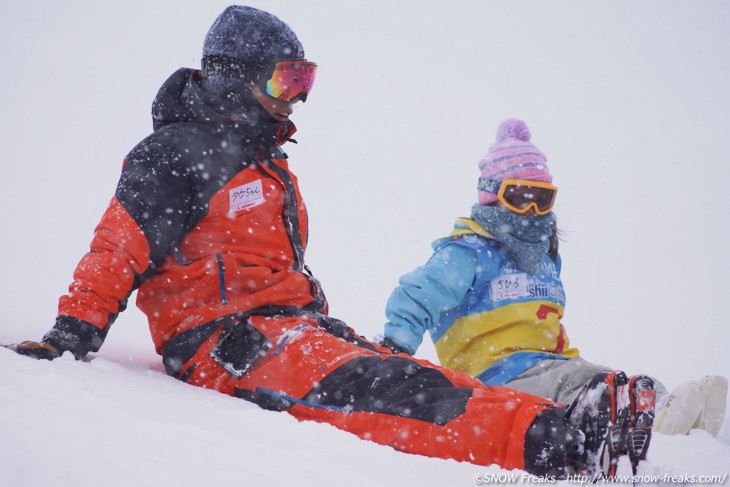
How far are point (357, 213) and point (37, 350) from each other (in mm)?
14597

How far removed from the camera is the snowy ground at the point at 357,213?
3.52 ft

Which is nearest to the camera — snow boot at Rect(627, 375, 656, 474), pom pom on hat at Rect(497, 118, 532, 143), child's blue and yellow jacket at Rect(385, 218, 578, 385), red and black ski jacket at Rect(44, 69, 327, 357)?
snow boot at Rect(627, 375, 656, 474)

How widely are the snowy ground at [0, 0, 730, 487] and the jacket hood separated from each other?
87 centimetres

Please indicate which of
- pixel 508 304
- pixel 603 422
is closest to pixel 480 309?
pixel 508 304

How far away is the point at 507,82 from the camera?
6034cm

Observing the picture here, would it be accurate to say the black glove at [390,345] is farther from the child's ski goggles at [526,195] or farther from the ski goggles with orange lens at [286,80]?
the ski goggles with orange lens at [286,80]

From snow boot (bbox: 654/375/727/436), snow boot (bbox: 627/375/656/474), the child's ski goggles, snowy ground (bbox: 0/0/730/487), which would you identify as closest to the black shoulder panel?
snowy ground (bbox: 0/0/730/487)

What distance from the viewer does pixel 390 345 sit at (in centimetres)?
225

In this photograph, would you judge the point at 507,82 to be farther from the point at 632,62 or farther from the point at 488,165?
the point at 488,165

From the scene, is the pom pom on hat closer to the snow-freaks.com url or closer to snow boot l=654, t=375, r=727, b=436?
snow boot l=654, t=375, r=727, b=436

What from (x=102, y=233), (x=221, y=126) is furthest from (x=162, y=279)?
(x=221, y=126)

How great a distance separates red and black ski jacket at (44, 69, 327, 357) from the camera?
1.74 meters

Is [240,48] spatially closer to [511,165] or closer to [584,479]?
[511,165]

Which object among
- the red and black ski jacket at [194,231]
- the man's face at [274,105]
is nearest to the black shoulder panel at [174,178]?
the red and black ski jacket at [194,231]
